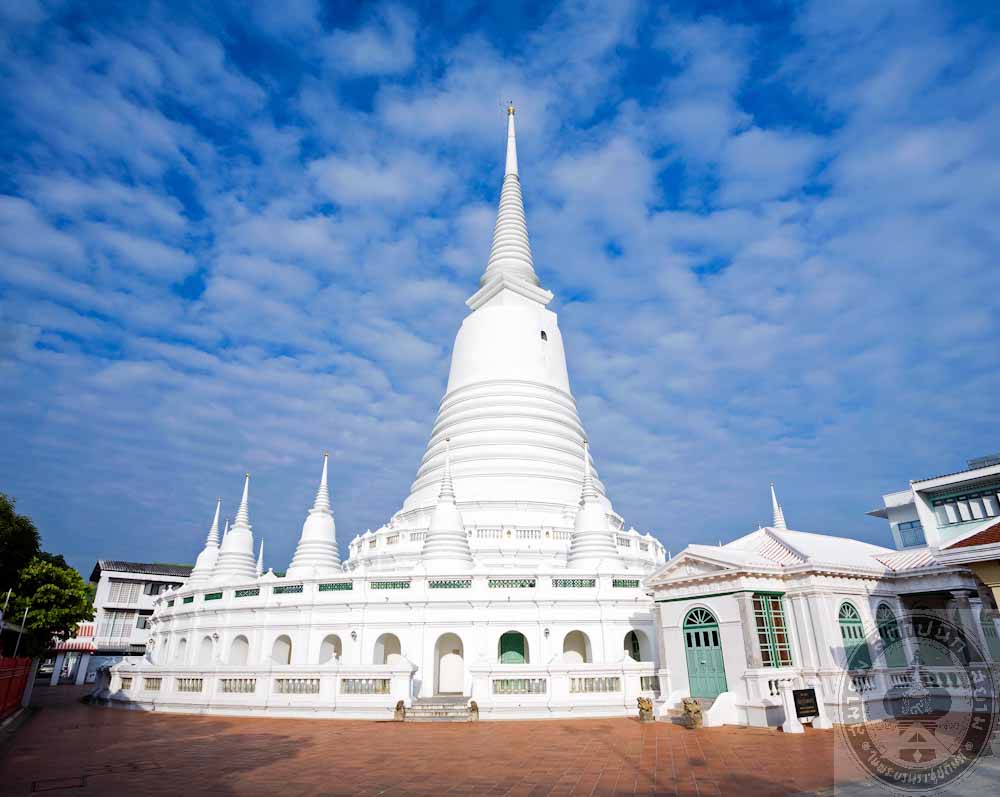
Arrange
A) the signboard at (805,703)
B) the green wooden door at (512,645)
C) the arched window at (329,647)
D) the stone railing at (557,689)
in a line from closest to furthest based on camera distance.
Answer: the signboard at (805,703), the stone railing at (557,689), the green wooden door at (512,645), the arched window at (329,647)

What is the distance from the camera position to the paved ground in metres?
10.5

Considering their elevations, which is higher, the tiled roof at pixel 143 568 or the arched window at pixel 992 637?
the tiled roof at pixel 143 568

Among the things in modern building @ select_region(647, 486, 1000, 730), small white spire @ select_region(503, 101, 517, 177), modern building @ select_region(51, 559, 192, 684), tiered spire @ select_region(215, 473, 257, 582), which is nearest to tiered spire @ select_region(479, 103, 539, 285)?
small white spire @ select_region(503, 101, 517, 177)

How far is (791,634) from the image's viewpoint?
19.0m

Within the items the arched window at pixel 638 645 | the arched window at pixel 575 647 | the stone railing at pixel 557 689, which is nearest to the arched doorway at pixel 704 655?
the stone railing at pixel 557 689

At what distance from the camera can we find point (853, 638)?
63.1 feet

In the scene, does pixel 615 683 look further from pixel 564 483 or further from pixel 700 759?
pixel 564 483

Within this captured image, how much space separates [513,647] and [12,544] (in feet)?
94.2

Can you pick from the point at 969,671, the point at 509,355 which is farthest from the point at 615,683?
the point at 509,355

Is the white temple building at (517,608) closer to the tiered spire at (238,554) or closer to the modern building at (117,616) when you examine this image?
the tiered spire at (238,554)

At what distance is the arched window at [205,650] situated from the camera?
29834 millimetres

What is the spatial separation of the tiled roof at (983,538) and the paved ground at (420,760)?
5.03 meters

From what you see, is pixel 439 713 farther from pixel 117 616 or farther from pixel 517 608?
pixel 117 616

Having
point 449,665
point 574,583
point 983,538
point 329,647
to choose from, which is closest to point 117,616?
point 329,647
